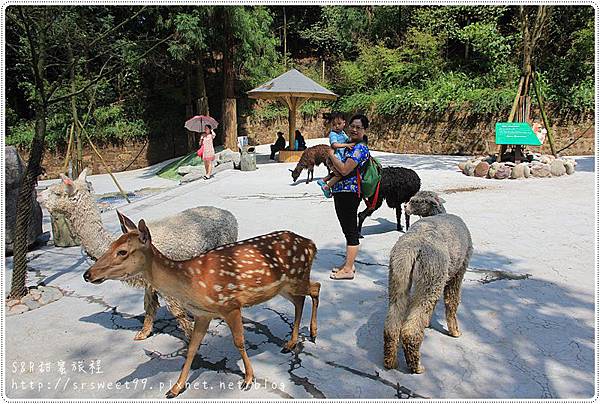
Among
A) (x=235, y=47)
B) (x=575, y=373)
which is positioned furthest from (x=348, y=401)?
(x=235, y=47)

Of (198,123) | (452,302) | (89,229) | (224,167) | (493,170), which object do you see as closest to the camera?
(452,302)

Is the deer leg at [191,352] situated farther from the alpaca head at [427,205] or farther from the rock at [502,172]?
the rock at [502,172]

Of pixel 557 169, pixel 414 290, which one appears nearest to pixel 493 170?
pixel 557 169

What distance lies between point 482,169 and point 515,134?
135 cm

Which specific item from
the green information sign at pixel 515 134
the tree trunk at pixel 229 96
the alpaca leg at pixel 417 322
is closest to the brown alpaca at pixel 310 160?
the green information sign at pixel 515 134

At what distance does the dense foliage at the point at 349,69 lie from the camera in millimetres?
16500

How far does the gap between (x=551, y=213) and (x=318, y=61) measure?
80.5ft

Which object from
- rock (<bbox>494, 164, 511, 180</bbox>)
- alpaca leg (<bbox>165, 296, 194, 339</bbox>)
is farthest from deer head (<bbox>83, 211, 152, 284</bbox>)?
rock (<bbox>494, 164, 511, 180</bbox>)

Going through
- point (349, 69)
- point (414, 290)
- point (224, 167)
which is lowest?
point (224, 167)

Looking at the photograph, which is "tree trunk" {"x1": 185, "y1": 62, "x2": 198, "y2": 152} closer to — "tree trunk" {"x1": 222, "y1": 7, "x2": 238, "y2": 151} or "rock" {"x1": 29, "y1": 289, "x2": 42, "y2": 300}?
"tree trunk" {"x1": 222, "y1": 7, "x2": 238, "y2": 151}

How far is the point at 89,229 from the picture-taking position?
12.0ft

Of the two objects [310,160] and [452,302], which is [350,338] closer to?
[452,302]

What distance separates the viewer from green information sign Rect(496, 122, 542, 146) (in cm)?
1129

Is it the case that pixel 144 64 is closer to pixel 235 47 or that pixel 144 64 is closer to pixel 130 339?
pixel 235 47
